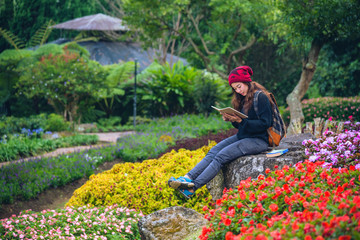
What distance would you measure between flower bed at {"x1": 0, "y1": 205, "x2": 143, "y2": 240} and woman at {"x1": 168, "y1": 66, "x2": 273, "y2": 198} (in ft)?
2.38

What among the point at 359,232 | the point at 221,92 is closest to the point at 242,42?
the point at 221,92

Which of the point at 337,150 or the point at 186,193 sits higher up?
the point at 337,150

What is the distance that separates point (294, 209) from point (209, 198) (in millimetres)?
2189

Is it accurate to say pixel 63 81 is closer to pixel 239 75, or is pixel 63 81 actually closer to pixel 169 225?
pixel 239 75

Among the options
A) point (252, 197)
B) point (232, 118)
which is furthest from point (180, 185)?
point (252, 197)

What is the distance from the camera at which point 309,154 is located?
13.4 feet

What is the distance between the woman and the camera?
406cm

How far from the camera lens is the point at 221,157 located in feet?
13.7

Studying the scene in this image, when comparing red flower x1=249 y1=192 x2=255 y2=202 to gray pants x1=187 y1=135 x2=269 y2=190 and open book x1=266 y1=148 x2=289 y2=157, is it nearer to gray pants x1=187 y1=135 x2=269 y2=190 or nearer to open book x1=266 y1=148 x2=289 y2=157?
gray pants x1=187 y1=135 x2=269 y2=190

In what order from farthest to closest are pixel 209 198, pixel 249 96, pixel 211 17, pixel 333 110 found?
pixel 211 17
pixel 333 110
pixel 209 198
pixel 249 96

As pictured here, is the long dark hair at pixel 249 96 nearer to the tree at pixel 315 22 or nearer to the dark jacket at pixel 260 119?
the dark jacket at pixel 260 119

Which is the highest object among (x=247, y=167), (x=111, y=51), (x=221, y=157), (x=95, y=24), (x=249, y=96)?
(x=95, y=24)

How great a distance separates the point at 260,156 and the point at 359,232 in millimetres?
2582

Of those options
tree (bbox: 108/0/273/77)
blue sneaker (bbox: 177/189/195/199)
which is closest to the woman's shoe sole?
blue sneaker (bbox: 177/189/195/199)
